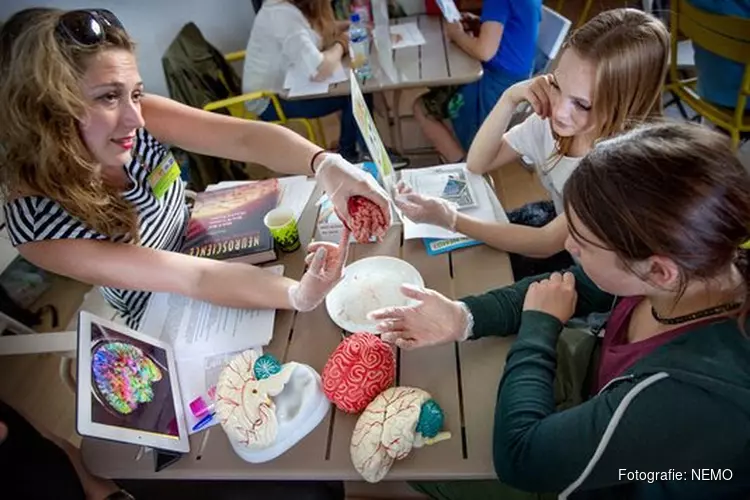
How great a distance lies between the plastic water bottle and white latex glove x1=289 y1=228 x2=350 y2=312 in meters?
1.33

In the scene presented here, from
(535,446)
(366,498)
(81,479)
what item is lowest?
(366,498)

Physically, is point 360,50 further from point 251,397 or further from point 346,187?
point 251,397

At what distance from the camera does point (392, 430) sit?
86cm

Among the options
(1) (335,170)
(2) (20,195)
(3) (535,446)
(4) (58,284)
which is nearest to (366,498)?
(3) (535,446)

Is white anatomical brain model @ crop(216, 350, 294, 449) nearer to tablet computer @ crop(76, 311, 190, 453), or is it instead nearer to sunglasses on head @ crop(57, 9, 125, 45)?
tablet computer @ crop(76, 311, 190, 453)

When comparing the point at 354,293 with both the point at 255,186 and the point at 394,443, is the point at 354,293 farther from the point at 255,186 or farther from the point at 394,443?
the point at 255,186

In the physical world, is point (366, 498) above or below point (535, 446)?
below

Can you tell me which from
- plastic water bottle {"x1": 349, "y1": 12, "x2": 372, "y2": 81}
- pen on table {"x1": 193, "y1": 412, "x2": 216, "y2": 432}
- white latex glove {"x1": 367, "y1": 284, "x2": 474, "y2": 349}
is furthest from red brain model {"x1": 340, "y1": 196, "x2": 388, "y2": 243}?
plastic water bottle {"x1": 349, "y1": 12, "x2": 372, "y2": 81}

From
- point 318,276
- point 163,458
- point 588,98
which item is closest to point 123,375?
point 163,458

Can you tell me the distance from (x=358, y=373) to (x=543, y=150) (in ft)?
2.83

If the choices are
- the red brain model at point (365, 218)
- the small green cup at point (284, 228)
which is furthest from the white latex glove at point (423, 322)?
the small green cup at point (284, 228)

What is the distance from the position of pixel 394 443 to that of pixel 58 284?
2272mm

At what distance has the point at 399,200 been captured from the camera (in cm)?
127

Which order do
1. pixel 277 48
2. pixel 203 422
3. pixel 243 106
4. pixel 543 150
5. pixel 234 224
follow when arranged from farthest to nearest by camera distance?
1. pixel 243 106
2. pixel 277 48
3. pixel 543 150
4. pixel 234 224
5. pixel 203 422
